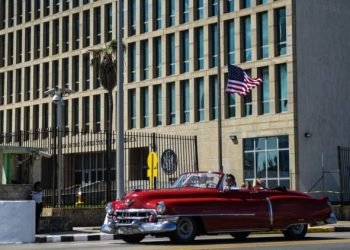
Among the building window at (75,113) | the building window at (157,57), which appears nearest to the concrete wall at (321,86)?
the building window at (157,57)

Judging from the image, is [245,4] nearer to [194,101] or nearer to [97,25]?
[194,101]

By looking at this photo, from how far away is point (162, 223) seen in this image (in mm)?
17703

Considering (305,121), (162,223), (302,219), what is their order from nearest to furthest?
(162,223) < (302,219) < (305,121)

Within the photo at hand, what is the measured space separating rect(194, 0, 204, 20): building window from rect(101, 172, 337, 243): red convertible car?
34.9 meters

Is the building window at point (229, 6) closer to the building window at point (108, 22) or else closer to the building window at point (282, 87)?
the building window at point (282, 87)

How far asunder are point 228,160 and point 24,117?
82.0 ft

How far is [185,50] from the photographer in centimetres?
5488

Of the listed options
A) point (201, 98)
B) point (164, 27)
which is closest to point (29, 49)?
point (164, 27)

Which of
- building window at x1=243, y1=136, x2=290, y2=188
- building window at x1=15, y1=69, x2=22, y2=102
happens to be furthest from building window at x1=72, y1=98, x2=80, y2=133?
building window at x1=243, y1=136, x2=290, y2=188

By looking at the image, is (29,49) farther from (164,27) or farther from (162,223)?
(162,223)

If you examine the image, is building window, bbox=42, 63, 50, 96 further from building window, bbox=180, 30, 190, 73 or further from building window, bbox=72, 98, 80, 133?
building window, bbox=180, 30, 190, 73

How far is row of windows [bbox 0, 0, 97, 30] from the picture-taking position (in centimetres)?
6594

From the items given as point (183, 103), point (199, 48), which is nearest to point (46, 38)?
point (183, 103)

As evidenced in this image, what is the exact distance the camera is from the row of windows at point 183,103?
4859 centimetres
